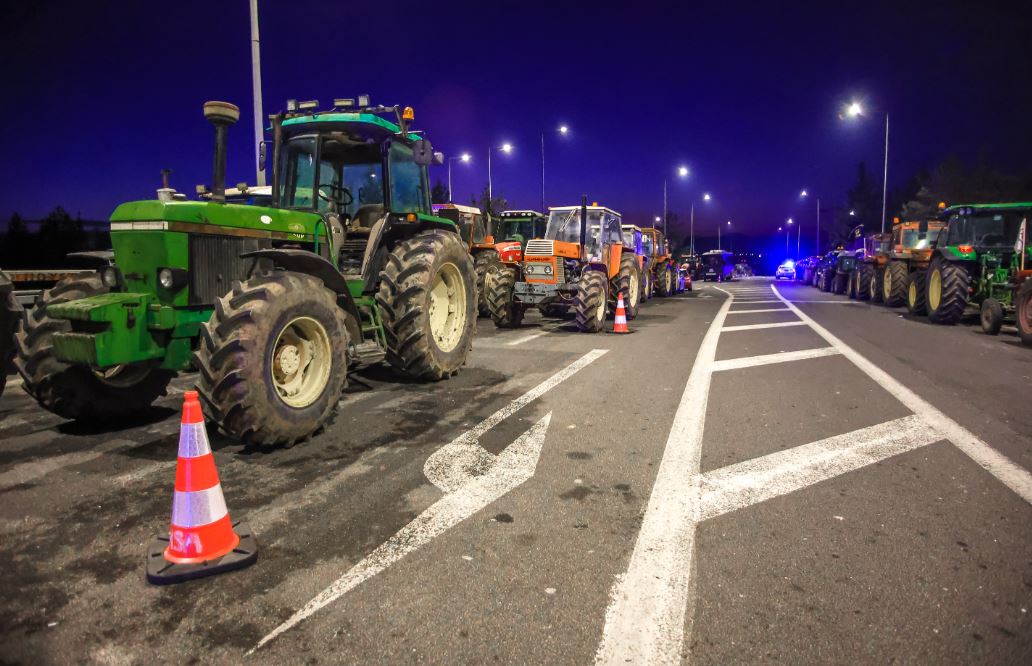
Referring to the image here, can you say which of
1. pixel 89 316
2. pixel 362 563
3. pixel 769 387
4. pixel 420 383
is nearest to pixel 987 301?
pixel 769 387

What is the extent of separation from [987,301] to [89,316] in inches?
577

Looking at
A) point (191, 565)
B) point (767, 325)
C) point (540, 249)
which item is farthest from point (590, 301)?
point (191, 565)

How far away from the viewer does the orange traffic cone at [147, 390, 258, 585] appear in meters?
2.95

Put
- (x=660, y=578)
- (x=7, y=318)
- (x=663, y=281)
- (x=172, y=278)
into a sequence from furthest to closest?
(x=663, y=281), (x=7, y=318), (x=172, y=278), (x=660, y=578)

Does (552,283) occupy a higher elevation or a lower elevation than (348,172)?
lower

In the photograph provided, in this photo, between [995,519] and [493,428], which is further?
[493,428]

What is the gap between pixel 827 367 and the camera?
8.31 m

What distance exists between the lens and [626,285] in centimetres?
1493

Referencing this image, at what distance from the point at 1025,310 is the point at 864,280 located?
572 inches

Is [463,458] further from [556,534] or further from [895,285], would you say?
[895,285]

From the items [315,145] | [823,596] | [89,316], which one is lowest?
[823,596]

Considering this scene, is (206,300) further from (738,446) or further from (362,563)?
(738,446)

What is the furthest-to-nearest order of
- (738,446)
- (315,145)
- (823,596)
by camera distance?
(315,145) < (738,446) < (823,596)

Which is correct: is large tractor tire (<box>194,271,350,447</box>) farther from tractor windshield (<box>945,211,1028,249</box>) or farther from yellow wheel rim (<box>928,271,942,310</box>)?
tractor windshield (<box>945,211,1028,249</box>)
